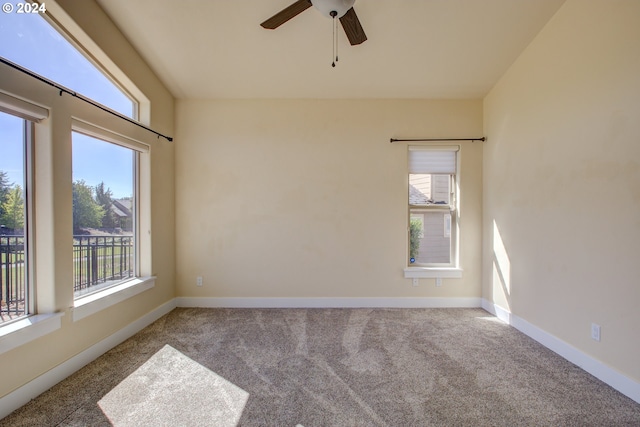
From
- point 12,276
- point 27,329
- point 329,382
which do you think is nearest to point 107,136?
point 12,276

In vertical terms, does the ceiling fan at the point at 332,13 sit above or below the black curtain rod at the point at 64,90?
above

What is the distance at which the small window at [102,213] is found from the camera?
2.33 metres

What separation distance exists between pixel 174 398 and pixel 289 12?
268 cm

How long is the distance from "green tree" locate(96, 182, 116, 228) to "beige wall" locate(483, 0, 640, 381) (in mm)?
4098

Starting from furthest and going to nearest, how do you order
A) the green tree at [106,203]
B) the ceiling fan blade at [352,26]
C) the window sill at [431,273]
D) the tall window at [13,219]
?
the window sill at [431,273] < the green tree at [106,203] < the ceiling fan blade at [352,26] < the tall window at [13,219]

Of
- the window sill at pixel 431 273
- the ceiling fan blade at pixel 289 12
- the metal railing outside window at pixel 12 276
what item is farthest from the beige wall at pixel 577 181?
the metal railing outside window at pixel 12 276

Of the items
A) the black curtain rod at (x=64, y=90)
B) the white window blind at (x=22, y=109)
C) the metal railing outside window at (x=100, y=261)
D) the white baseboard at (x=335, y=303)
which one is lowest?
the white baseboard at (x=335, y=303)

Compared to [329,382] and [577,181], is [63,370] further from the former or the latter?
[577,181]

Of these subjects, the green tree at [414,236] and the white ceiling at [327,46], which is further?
the green tree at [414,236]

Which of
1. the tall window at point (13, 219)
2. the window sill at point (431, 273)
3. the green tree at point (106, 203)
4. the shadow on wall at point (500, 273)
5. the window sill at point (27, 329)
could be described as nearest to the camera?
the window sill at point (27, 329)

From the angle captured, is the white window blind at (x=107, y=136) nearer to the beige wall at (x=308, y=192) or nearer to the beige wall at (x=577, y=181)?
the beige wall at (x=308, y=192)

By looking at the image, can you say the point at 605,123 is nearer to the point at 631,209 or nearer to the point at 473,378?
the point at 631,209

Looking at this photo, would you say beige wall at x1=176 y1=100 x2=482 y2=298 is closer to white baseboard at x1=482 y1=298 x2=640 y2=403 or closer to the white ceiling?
the white ceiling

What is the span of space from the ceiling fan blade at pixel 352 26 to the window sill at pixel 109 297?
2887 mm
